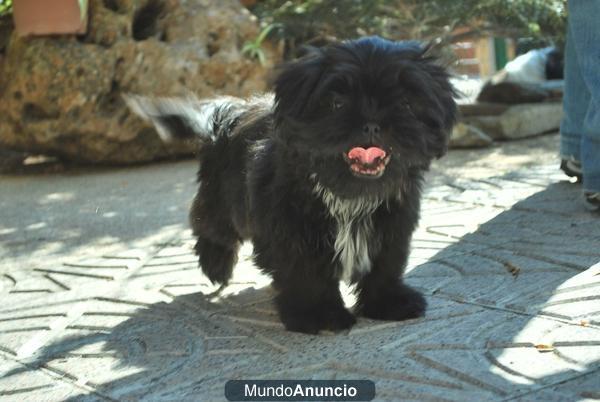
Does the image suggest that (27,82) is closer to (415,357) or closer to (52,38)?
(52,38)

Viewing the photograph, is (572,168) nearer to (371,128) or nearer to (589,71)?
(589,71)

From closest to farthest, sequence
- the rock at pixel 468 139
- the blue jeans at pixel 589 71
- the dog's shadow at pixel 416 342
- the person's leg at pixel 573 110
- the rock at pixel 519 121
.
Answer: the dog's shadow at pixel 416 342
the blue jeans at pixel 589 71
the person's leg at pixel 573 110
the rock at pixel 468 139
the rock at pixel 519 121

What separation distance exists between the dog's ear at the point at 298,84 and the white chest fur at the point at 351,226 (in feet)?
1.00

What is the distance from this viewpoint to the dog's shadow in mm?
2922

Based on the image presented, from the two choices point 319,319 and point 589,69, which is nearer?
point 319,319

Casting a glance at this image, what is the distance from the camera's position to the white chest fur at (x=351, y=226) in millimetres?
3418

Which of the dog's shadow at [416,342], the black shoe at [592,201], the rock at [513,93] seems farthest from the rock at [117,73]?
the dog's shadow at [416,342]

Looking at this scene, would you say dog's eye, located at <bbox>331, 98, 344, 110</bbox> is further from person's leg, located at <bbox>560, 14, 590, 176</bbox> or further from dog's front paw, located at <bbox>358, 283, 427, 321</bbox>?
person's leg, located at <bbox>560, 14, 590, 176</bbox>

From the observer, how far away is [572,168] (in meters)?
5.71

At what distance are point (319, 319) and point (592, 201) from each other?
87.7 inches

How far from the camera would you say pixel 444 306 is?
372 cm

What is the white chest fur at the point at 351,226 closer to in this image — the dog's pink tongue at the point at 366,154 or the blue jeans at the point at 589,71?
the dog's pink tongue at the point at 366,154

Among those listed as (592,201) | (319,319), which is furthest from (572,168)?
(319,319)

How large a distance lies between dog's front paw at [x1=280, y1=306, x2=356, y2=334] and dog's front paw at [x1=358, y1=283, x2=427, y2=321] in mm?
131
